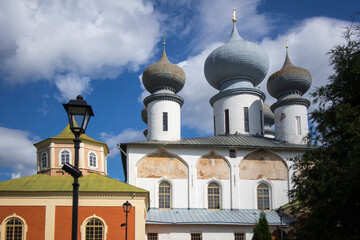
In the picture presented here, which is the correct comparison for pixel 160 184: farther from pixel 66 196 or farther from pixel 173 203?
pixel 66 196

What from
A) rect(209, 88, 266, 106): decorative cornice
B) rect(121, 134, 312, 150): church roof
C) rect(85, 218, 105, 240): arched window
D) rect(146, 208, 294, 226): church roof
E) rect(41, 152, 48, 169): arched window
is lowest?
rect(85, 218, 105, 240): arched window

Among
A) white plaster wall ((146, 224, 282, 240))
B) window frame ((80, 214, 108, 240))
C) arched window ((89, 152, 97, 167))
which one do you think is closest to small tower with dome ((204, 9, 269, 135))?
white plaster wall ((146, 224, 282, 240))

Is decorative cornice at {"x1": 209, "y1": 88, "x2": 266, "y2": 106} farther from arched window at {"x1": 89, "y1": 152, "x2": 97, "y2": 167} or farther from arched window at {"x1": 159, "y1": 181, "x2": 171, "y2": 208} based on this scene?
arched window at {"x1": 89, "y1": 152, "x2": 97, "y2": 167}

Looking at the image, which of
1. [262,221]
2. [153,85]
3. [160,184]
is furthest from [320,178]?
[153,85]

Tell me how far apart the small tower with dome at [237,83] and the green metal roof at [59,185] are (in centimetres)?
874

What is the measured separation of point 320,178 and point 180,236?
10.2 metres

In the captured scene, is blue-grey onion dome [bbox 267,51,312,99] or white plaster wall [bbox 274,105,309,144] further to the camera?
blue-grey onion dome [bbox 267,51,312,99]

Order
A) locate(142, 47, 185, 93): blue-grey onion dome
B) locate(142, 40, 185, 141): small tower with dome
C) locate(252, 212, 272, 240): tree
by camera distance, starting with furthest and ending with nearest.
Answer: locate(142, 47, 185, 93): blue-grey onion dome
locate(142, 40, 185, 141): small tower with dome
locate(252, 212, 272, 240): tree

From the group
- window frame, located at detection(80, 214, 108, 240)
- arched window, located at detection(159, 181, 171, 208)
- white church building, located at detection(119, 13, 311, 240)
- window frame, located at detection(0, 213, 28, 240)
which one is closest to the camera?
window frame, located at detection(0, 213, 28, 240)

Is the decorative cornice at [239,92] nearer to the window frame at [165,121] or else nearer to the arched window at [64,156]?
the window frame at [165,121]

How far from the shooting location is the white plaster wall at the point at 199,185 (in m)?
22.0

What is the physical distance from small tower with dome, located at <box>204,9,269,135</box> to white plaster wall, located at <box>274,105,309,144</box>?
3.61 feet

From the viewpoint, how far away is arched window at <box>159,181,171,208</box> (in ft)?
72.0

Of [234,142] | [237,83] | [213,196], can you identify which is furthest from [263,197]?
[237,83]
